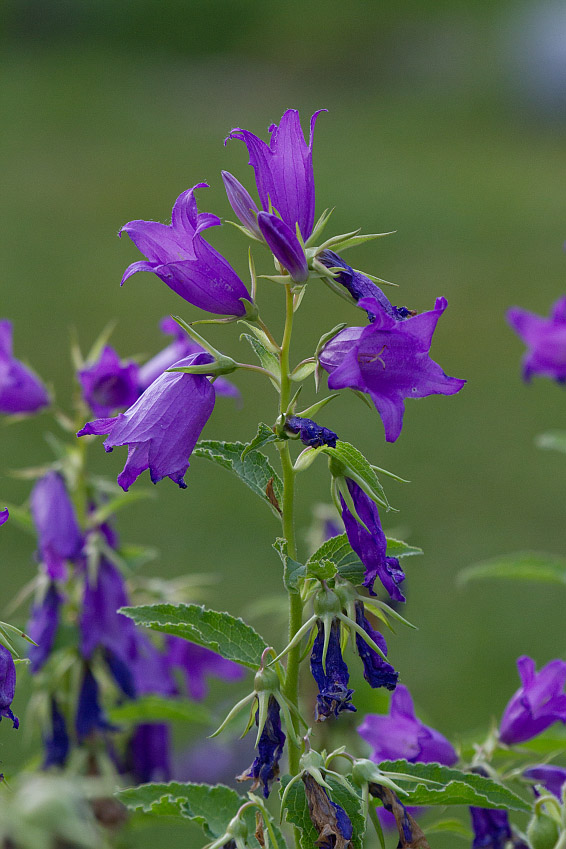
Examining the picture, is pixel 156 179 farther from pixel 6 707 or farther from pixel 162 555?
pixel 6 707

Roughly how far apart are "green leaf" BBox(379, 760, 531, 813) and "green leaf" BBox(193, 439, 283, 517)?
298 millimetres

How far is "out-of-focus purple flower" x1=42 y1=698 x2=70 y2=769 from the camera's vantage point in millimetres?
1726

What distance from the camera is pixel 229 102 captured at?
42.8 feet

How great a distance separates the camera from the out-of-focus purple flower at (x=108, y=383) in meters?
1.70

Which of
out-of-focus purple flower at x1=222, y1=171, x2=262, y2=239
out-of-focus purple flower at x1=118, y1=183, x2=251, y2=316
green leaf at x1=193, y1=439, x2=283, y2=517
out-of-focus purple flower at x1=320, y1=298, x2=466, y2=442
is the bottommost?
green leaf at x1=193, y1=439, x2=283, y2=517

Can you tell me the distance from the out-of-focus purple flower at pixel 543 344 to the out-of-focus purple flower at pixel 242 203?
1.02 metres

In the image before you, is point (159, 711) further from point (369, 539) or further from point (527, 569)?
point (369, 539)

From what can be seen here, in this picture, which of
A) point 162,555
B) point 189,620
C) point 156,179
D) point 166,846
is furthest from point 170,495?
point 156,179

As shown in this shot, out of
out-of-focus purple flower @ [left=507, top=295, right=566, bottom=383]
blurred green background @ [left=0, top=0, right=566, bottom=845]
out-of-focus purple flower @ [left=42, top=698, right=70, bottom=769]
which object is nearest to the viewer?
out-of-focus purple flower @ [left=42, top=698, right=70, bottom=769]

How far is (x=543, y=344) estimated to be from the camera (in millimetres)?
2018

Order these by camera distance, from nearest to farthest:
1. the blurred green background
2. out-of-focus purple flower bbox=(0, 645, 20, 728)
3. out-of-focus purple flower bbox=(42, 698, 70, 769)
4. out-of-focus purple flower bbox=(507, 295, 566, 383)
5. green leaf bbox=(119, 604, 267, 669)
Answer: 1. out-of-focus purple flower bbox=(0, 645, 20, 728)
2. green leaf bbox=(119, 604, 267, 669)
3. out-of-focus purple flower bbox=(42, 698, 70, 769)
4. out-of-focus purple flower bbox=(507, 295, 566, 383)
5. the blurred green background

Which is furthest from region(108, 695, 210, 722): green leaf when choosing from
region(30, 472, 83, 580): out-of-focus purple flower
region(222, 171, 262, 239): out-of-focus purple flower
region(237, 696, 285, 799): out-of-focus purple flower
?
region(222, 171, 262, 239): out-of-focus purple flower

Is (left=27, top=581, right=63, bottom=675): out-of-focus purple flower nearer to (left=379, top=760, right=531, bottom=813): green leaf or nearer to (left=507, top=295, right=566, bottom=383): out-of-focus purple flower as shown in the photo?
(left=379, top=760, right=531, bottom=813): green leaf

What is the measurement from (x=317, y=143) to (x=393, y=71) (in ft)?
13.4
